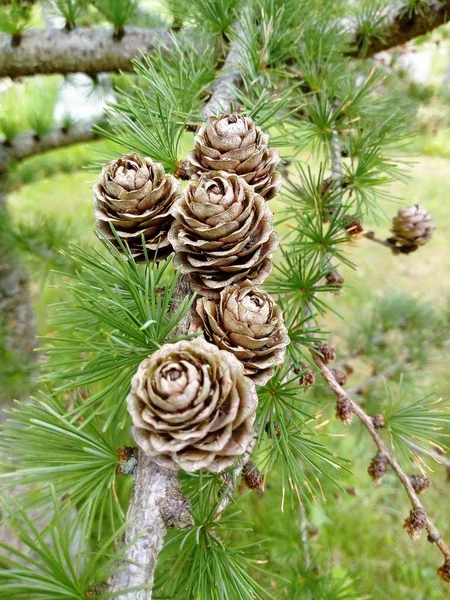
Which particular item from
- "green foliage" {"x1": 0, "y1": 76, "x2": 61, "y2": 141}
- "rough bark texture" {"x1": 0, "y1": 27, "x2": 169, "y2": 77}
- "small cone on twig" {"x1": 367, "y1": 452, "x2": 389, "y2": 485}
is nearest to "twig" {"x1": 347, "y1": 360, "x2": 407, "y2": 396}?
"small cone on twig" {"x1": 367, "y1": 452, "x2": 389, "y2": 485}

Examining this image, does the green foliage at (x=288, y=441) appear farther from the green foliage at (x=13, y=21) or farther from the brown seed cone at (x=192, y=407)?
the green foliage at (x=13, y=21)

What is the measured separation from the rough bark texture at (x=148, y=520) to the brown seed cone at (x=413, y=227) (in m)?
0.53

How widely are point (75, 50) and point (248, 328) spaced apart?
0.76 m

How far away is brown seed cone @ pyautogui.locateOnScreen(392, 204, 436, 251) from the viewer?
69cm

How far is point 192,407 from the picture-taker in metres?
0.32

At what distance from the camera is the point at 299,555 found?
86 centimetres

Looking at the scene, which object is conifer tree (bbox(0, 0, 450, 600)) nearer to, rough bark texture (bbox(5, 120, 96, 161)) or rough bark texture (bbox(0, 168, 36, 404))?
rough bark texture (bbox(5, 120, 96, 161))

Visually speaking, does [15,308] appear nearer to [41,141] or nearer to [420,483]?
[41,141]

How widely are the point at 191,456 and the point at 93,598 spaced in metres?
0.10

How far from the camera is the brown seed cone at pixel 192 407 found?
32 cm

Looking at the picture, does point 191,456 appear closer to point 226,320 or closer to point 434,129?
point 226,320

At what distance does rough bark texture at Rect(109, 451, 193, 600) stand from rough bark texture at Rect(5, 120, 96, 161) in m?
1.11

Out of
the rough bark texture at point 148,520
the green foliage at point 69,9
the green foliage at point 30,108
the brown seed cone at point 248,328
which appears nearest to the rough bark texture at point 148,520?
the rough bark texture at point 148,520

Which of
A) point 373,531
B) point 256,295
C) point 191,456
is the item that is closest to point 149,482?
point 191,456
